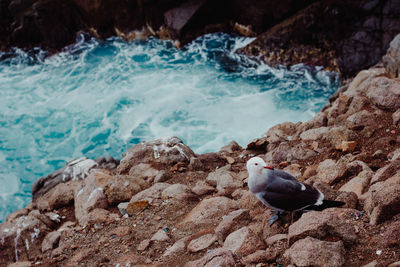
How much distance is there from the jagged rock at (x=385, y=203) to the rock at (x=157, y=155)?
163 inches

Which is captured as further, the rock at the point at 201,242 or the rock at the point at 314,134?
the rock at the point at 314,134

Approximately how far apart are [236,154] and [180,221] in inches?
111

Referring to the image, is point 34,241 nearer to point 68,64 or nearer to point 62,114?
point 62,114

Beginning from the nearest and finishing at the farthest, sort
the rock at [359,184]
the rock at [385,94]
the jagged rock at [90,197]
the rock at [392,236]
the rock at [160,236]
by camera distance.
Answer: the rock at [392,236], the rock at [359,184], the rock at [160,236], the jagged rock at [90,197], the rock at [385,94]

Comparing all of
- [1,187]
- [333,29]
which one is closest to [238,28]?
[333,29]

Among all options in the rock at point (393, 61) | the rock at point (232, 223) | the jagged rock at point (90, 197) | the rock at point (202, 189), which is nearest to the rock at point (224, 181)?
the rock at point (202, 189)

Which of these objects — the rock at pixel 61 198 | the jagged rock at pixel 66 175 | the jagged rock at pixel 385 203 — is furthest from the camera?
the jagged rock at pixel 66 175

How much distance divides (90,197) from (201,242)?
289 centimetres

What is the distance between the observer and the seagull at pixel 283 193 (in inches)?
143

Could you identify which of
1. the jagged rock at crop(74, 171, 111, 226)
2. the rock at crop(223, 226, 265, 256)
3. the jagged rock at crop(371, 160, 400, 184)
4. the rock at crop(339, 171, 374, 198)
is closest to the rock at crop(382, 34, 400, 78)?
the rock at crop(339, 171, 374, 198)

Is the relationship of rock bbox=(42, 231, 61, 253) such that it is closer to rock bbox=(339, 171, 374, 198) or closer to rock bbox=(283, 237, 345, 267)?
rock bbox=(283, 237, 345, 267)

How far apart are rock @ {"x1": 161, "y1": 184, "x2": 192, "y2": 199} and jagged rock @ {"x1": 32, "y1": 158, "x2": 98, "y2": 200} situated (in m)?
3.29

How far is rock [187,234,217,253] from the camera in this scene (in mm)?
3971

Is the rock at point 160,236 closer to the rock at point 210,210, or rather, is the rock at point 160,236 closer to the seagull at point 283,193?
the rock at point 210,210
